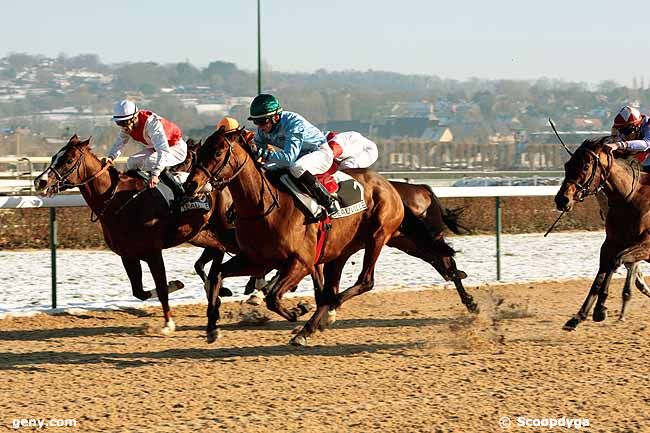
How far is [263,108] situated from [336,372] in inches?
76.6

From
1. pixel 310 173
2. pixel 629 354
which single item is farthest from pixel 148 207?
pixel 629 354

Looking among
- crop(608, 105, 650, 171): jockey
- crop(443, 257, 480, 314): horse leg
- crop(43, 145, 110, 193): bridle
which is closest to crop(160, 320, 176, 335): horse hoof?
crop(43, 145, 110, 193): bridle

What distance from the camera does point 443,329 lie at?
26.9 feet

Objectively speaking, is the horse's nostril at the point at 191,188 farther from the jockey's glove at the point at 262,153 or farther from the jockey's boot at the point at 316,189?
the jockey's boot at the point at 316,189

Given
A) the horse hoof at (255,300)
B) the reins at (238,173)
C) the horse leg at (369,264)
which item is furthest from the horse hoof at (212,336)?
the horse hoof at (255,300)

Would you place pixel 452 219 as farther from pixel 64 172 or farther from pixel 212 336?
pixel 64 172

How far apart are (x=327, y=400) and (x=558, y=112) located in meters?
117

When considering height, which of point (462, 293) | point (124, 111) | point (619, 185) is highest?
point (124, 111)

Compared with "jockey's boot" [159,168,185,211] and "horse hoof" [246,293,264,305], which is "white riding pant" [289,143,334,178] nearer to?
"jockey's boot" [159,168,185,211]

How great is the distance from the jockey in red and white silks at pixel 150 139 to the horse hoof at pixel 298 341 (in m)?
1.94

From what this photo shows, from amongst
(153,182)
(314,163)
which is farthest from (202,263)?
(314,163)

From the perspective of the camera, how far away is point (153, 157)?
8.64m

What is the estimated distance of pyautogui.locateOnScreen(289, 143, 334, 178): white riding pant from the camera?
7.39 meters

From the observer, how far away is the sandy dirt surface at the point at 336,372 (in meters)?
5.23
